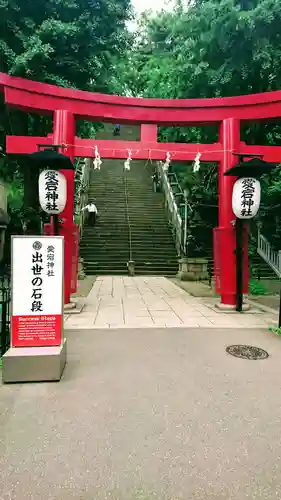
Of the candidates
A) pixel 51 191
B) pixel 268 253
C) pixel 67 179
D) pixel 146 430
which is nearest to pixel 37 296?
pixel 146 430

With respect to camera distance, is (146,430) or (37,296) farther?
(37,296)

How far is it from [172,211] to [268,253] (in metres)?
5.65

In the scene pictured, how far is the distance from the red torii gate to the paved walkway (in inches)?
32.0

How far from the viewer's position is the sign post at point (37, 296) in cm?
417

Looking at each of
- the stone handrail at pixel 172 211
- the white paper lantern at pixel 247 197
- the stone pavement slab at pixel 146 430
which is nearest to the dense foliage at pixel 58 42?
the white paper lantern at pixel 247 197

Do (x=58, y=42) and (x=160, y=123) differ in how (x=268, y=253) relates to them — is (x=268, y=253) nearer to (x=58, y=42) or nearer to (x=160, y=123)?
(x=160, y=123)

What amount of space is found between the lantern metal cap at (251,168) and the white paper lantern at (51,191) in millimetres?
4018

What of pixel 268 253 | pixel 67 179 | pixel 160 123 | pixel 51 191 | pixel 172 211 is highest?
pixel 160 123

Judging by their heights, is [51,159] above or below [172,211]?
below

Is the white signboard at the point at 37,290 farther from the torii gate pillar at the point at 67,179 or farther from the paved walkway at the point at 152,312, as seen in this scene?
the torii gate pillar at the point at 67,179

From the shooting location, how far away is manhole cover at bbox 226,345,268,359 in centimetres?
493

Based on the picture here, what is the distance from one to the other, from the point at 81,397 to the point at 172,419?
1076 millimetres

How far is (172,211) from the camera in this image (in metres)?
18.0

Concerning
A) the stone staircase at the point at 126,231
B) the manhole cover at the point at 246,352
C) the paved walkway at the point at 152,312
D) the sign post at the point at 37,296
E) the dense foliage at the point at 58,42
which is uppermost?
the dense foliage at the point at 58,42
